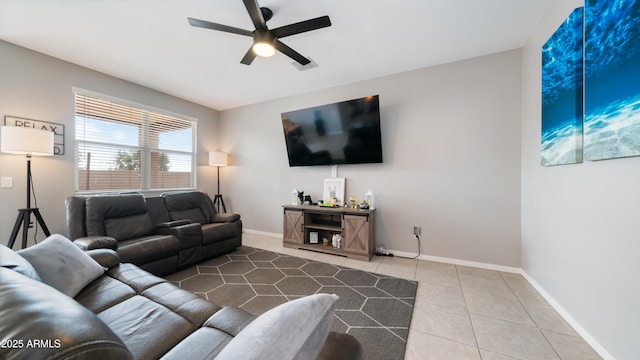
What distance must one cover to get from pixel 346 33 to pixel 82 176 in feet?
13.8

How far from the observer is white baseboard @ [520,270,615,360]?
1.47 meters

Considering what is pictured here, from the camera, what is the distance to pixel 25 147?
2.36m

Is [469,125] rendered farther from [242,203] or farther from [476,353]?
[242,203]

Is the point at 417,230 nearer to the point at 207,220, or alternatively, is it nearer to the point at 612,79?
the point at 612,79

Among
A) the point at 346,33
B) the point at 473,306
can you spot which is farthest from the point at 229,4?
the point at 473,306

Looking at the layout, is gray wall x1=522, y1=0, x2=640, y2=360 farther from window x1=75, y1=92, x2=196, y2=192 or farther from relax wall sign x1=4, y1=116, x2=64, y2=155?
relax wall sign x1=4, y1=116, x2=64, y2=155

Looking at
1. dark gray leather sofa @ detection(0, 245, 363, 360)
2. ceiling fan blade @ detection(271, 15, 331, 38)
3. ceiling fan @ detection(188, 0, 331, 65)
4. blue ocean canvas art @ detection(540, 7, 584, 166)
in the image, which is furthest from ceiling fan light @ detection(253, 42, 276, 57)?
blue ocean canvas art @ detection(540, 7, 584, 166)

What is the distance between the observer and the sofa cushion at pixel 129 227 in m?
2.65

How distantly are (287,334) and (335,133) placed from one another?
10.6ft

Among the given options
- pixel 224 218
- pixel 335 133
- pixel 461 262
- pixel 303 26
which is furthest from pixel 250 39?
pixel 461 262

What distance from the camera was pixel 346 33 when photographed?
2.45 meters

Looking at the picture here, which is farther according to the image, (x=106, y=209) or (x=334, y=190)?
(x=334, y=190)

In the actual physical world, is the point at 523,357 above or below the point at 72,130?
below

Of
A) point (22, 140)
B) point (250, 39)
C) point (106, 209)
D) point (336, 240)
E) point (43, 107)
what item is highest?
point (250, 39)
